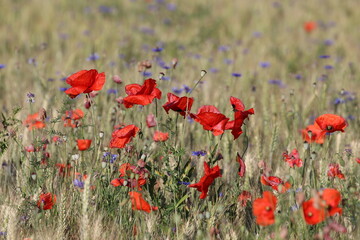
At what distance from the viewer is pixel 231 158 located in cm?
276

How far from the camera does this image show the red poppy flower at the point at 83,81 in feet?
6.36

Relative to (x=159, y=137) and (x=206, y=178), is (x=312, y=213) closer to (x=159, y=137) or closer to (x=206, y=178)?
(x=206, y=178)

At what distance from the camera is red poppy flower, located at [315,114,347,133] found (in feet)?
6.65

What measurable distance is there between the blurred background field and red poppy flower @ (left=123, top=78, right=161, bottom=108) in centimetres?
12

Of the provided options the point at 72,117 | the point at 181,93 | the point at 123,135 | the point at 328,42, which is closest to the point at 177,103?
the point at 123,135

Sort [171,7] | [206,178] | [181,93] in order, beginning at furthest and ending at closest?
[171,7] → [181,93] → [206,178]

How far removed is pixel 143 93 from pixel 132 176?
307 millimetres

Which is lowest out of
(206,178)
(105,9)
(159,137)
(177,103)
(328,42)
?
(206,178)

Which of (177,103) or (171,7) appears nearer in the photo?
(177,103)

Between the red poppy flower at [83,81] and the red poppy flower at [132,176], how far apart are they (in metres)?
0.33

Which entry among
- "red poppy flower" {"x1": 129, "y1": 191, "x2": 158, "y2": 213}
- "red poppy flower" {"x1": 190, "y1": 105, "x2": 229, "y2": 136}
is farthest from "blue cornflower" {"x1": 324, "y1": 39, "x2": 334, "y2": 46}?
"red poppy flower" {"x1": 129, "y1": 191, "x2": 158, "y2": 213}

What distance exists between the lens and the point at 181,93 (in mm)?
4008

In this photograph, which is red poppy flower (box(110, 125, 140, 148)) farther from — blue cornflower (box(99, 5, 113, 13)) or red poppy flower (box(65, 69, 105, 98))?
blue cornflower (box(99, 5, 113, 13))

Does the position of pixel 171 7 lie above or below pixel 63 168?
above
